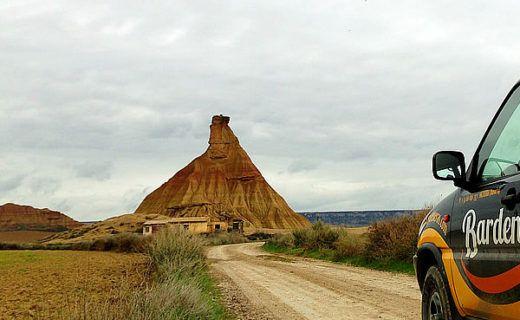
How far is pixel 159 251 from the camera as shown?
2312 centimetres

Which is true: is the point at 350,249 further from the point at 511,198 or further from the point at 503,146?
the point at 511,198

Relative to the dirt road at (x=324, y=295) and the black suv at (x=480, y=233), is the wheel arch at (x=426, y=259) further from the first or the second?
the dirt road at (x=324, y=295)

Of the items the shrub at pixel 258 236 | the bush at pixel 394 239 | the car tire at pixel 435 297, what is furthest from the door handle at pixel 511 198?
the shrub at pixel 258 236

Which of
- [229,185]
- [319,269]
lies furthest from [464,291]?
[229,185]

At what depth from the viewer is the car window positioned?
439cm

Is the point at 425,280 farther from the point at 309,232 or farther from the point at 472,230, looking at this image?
the point at 309,232

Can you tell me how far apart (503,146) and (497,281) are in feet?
3.56

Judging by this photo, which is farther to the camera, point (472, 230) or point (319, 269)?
point (319, 269)

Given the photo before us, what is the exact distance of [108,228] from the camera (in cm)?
10306

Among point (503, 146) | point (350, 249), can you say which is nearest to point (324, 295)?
point (503, 146)

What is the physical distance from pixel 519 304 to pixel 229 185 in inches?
5027

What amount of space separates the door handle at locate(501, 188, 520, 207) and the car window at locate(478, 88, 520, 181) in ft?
0.97

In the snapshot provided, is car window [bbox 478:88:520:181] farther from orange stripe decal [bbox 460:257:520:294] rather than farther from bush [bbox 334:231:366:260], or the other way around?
bush [bbox 334:231:366:260]

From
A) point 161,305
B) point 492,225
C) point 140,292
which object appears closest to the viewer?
point 492,225
